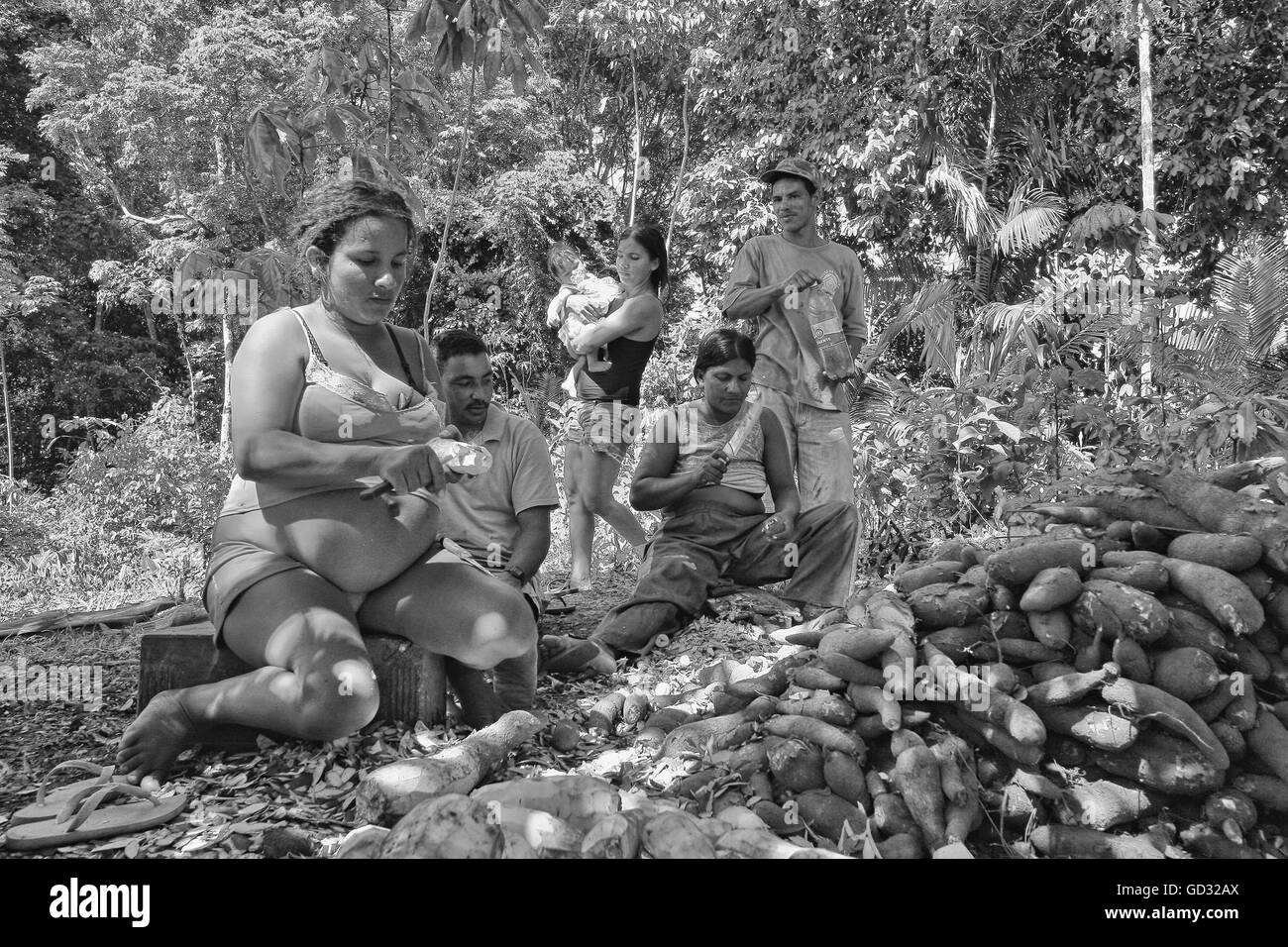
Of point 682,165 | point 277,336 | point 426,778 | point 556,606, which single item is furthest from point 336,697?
point 682,165

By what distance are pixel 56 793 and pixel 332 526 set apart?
0.89 meters

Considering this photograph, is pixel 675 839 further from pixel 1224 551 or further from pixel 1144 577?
pixel 1224 551

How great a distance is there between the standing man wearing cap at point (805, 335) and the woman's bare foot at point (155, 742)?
2773 mm

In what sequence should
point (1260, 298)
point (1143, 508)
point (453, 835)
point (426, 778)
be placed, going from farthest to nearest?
1. point (1260, 298)
2. point (1143, 508)
3. point (426, 778)
4. point (453, 835)

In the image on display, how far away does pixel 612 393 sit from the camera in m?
5.00

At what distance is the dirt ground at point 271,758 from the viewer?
7.25 feet

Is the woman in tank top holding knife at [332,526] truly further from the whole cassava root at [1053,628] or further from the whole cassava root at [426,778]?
the whole cassava root at [1053,628]

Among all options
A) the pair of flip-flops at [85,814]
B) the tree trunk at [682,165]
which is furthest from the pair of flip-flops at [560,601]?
the tree trunk at [682,165]

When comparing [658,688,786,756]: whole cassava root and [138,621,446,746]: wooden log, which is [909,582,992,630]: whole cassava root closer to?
[658,688,786,756]: whole cassava root

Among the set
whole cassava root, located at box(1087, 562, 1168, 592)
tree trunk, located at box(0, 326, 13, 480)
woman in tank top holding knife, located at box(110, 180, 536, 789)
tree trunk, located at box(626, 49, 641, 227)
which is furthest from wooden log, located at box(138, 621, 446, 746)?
tree trunk, located at box(626, 49, 641, 227)

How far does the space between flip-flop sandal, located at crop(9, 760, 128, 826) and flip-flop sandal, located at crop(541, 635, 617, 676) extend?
1413mm

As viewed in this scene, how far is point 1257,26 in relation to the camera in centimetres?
1045

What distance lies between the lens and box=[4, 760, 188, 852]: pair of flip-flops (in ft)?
7.09
